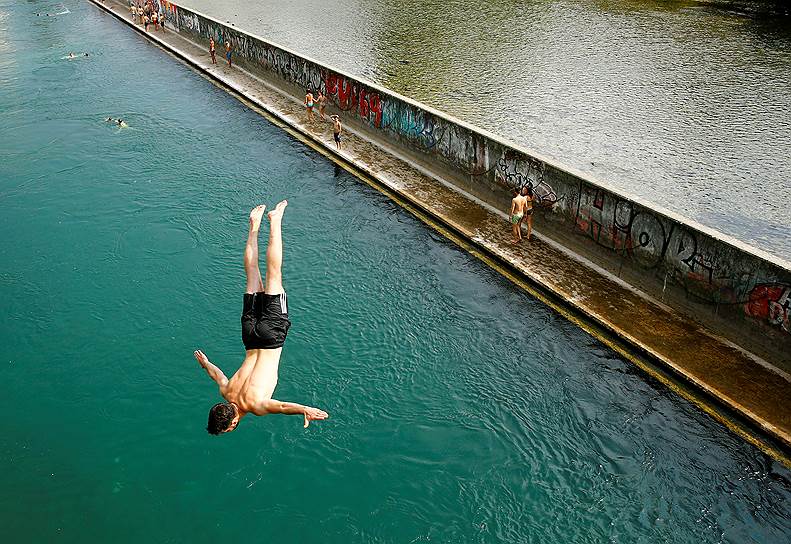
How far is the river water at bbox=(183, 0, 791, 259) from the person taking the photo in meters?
20.4

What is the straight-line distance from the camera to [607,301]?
47.3ft

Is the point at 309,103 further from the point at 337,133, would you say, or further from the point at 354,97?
the point at 337,133

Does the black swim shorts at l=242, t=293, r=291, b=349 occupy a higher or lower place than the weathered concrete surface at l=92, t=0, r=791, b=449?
higher

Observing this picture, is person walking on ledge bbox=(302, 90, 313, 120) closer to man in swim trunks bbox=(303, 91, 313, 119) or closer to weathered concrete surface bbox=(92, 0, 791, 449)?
man in swim trunks bbox=(303, 91, 313, 119)

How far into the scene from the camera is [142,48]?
134 ft

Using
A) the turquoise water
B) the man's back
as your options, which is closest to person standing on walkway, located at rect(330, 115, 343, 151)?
the turquoise water

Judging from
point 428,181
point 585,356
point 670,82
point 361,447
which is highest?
point 670,82

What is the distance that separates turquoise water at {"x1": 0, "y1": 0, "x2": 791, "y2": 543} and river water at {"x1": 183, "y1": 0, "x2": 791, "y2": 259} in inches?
297

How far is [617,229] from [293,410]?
31.1 feet

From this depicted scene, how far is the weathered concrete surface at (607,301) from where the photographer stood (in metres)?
11.8

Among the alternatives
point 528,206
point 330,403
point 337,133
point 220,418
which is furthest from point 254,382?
point 337,133

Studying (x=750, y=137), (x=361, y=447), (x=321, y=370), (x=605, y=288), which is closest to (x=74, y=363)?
(x=321, y=370)

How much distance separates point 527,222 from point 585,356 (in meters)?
4.30

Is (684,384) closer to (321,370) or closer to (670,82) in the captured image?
(321,370)
